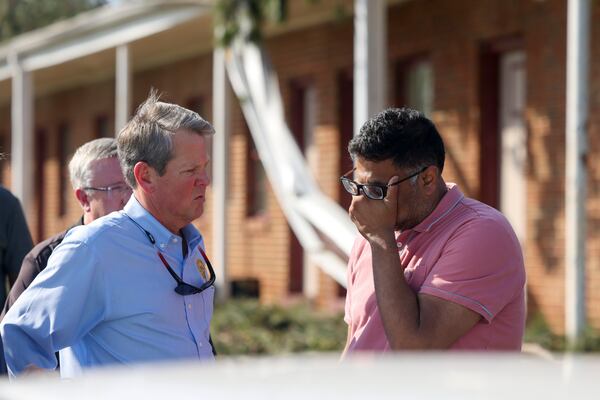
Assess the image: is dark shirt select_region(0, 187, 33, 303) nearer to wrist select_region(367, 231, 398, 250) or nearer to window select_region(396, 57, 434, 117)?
wrist select_region(367, 231, 398, 250)

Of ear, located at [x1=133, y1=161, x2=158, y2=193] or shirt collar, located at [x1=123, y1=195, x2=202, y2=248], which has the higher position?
ear, located at [x1=133, y1=161, x2=158, y2=193]

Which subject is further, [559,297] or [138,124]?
[559,297]

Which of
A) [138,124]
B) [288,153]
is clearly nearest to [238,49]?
[288,153]

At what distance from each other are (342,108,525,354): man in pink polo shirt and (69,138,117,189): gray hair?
135 cm

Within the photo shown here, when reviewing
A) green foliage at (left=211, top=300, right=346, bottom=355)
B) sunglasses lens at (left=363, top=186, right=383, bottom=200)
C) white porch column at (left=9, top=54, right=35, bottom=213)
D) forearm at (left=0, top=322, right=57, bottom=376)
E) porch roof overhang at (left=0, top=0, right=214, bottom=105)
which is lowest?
green foliage at (left=211, top=300, right=346, bottom=355)

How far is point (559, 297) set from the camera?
11.9 m

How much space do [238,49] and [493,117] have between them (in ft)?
9.68

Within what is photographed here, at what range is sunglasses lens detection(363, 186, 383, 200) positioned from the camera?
4250mm

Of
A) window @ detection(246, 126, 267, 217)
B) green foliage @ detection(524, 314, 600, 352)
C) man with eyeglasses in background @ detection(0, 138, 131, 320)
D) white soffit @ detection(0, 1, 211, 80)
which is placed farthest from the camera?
window @ detection(246, 126, 267, 217)

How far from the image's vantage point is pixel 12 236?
614cm

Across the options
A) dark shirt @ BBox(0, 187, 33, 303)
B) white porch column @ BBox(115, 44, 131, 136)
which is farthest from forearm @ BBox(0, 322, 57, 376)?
white porch column @ BBox(115, 44, 131, 136)

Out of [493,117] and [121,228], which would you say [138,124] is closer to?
[121,228]

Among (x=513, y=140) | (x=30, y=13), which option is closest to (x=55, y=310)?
(x=513, y=140)

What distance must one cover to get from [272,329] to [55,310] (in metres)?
9.98
